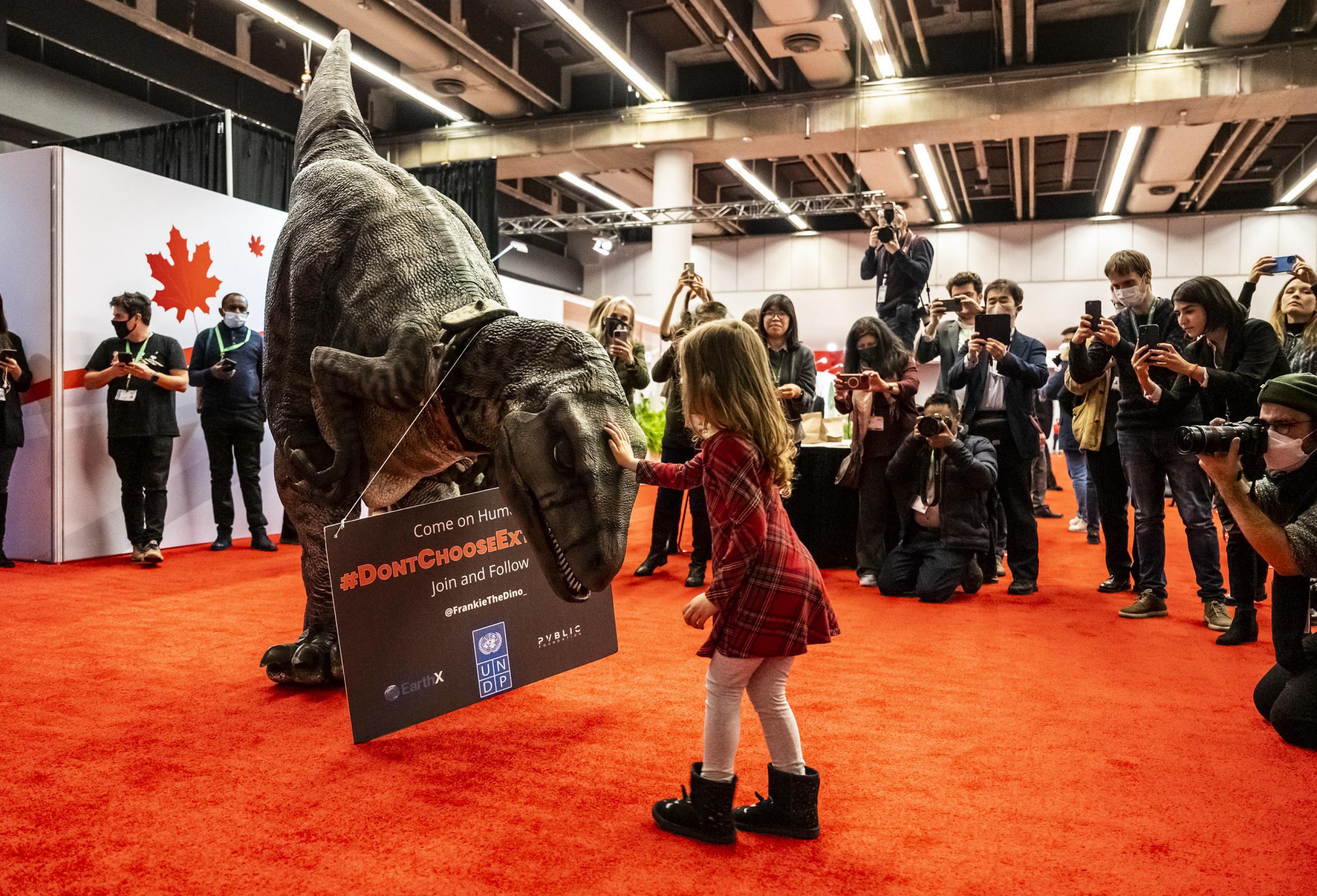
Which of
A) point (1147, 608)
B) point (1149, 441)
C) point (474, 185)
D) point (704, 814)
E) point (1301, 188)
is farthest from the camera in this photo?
point (1301, 188)

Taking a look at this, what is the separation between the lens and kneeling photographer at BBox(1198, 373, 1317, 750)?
7.89 ft

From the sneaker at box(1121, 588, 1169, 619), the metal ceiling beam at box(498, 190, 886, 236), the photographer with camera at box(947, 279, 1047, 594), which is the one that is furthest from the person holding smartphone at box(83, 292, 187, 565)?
the metal ceiling beam at box(498, 190, 886, 236)

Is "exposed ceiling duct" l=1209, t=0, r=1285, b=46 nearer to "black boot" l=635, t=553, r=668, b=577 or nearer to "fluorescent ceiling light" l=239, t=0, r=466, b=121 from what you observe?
"black boot" l=635, t=553, r=668, b=577

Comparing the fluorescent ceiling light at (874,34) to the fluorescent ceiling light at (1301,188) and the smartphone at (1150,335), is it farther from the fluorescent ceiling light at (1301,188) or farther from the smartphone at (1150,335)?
the fluorescent ceiling light at (1301,188)

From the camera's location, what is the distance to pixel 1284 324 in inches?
155

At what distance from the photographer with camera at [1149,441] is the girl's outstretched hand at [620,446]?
305cm

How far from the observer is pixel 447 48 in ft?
33.5

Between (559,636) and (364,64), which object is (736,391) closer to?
(559,636)

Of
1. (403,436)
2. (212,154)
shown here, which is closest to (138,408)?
(212,154)

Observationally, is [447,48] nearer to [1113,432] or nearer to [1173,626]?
[1113,432]

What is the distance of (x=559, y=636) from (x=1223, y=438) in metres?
1.88

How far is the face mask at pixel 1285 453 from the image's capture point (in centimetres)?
254

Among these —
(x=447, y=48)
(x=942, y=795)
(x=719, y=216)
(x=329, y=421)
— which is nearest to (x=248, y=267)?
(x=447, y=48)

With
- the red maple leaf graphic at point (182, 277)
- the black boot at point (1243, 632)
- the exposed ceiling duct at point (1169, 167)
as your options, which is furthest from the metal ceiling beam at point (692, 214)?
the black boot at point (1243, 632)
